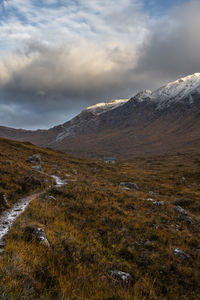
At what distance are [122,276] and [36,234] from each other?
3487 mm

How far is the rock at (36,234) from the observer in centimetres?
681

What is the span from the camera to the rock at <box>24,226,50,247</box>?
681 cm

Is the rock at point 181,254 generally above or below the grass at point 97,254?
below

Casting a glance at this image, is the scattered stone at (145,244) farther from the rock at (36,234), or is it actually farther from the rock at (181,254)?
the rock at (36,234)

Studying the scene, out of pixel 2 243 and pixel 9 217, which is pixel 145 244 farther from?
pixel 9 217

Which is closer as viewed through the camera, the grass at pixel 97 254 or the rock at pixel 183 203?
the grass at pixel 97 254

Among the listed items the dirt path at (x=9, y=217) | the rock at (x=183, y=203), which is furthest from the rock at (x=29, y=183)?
the rock at (x=183, y=203)

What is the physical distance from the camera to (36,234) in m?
7.18

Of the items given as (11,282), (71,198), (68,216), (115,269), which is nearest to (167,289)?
(115,269)

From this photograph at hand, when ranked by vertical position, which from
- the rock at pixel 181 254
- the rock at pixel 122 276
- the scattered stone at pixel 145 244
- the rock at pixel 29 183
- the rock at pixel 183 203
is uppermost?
the rock at pixel 29 183

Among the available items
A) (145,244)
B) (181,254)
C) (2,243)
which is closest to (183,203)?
(181,254)

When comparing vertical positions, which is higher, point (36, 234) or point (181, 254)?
point (36, 234)

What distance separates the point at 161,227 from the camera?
1147 centimetres

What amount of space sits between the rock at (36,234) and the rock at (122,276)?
97.3 inches
